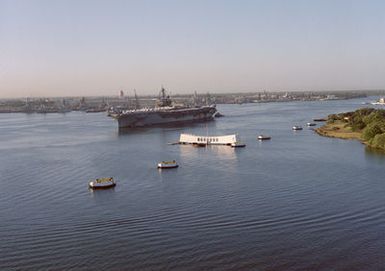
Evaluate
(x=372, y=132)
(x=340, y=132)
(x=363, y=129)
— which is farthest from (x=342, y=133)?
(x=372, y=132)

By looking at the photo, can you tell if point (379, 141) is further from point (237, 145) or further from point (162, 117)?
point (162, 117)

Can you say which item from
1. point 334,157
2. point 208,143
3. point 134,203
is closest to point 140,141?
point 208,143

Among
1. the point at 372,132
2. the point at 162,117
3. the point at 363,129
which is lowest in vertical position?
the point at 363,129

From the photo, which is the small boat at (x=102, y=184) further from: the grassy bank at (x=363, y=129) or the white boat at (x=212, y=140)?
the grassy bank at (x=363, y=129)

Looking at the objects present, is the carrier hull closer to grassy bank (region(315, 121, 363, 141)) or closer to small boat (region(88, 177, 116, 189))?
grassy bank (region(315, 121, 363, 141))

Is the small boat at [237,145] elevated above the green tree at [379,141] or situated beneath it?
situated beneath

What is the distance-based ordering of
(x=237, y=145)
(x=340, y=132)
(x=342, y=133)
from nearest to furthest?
(x=237, y=145), (x=342, y=133), (x=340, y=132)

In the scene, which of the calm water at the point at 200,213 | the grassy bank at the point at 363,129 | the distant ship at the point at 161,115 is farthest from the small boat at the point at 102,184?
the distant ship at the point at 161,115
